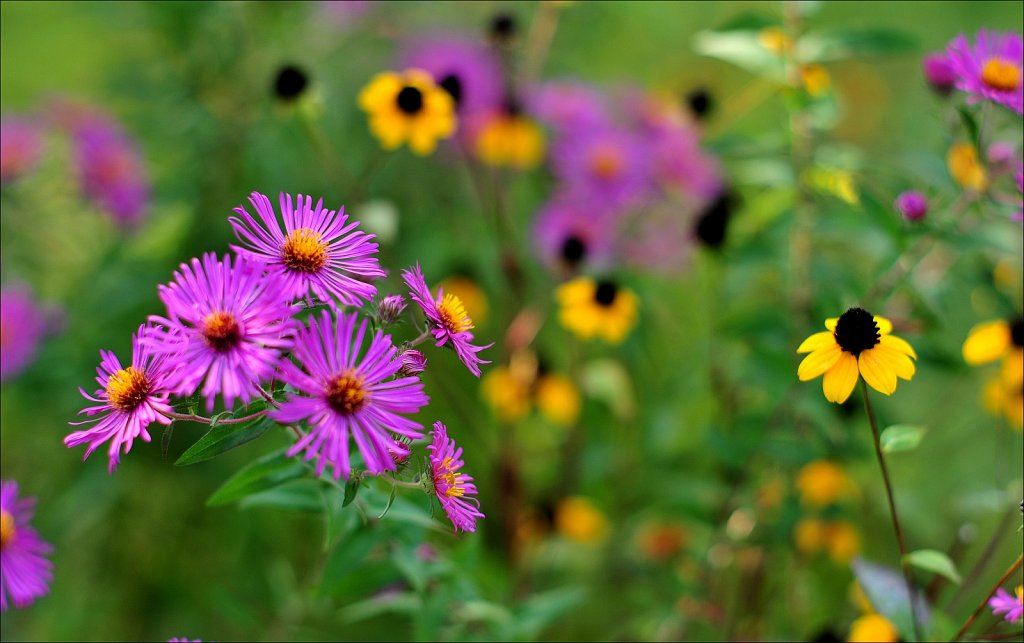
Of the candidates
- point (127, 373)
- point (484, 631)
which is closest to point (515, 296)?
point (484, 631)

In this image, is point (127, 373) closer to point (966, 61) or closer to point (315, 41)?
point (966, 61)

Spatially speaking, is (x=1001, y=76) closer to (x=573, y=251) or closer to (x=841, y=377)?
(x=841, y=377)

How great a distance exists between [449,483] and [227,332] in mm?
166

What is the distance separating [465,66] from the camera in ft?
4.95

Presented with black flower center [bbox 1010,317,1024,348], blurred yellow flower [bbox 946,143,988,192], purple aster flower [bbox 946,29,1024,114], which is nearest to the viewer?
purple aster flower [bbox 946,29,1024,114]

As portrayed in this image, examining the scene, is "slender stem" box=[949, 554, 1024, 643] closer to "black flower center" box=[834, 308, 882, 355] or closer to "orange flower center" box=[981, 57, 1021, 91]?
"black flower center" box=[834, 308, 882, 355]

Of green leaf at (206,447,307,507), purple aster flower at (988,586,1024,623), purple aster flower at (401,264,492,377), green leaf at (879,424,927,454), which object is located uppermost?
purple aster flower at (401,264,492,377)

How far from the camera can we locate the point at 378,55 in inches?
71.4

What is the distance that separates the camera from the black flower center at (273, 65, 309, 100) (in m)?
1.10

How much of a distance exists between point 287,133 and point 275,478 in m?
0.92

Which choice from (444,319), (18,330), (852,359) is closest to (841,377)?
(852,359)

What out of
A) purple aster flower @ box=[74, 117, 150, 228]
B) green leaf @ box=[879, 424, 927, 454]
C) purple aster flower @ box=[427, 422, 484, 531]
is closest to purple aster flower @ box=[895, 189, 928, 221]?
green leaf @ box=[879, 424, 927, 454]

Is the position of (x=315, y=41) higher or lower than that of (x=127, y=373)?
higher

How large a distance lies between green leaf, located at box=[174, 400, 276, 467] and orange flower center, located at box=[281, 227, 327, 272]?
3.6 inches
